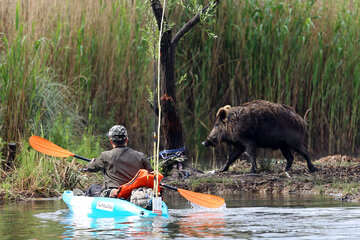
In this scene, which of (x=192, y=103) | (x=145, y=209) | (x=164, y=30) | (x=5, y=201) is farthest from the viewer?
(x=192, y=103)

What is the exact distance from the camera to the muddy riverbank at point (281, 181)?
12023 mm

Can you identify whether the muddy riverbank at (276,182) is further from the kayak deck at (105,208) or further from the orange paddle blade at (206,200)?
the orange paddle blade at (206,200)

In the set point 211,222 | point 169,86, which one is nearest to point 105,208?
point 211,222

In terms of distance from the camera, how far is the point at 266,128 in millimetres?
13594

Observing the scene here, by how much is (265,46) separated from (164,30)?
385cm

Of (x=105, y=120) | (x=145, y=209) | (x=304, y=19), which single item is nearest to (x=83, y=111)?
(x=105, y=120)

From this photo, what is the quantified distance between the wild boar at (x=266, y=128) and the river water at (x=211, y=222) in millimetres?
2704

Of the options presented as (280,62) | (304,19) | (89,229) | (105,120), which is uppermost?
(304,19)

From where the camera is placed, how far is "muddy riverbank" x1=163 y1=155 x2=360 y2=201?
12023 millimetres

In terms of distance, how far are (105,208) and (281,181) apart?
14.0 feet

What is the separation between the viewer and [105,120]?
15.9 meters

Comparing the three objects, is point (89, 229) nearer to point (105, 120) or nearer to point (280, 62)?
point (105, 120)

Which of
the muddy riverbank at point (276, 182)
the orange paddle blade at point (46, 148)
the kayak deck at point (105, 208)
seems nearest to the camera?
the kayak deck at point (105, 208)

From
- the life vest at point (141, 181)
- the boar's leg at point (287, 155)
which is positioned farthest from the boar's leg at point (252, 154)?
the life vest at point (141, 181)
